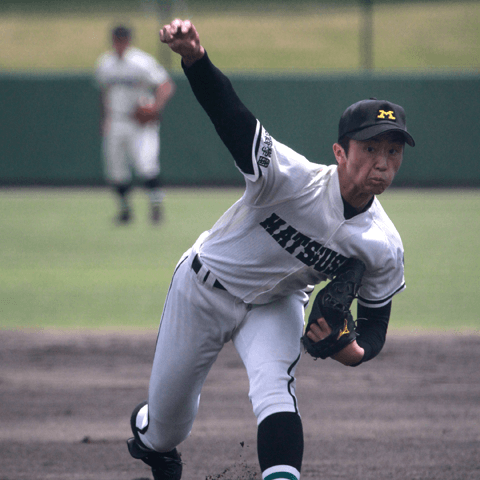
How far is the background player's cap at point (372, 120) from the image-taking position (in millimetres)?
2523

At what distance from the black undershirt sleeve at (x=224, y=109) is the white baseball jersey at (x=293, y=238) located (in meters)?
0.06

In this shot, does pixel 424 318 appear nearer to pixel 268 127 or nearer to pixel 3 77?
pixel 268 127

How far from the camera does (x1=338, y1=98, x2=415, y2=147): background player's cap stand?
99.3 inches

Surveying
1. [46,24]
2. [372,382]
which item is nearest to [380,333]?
[372,382]

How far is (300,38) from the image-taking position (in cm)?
2372

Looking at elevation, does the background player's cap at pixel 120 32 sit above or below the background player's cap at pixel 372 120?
below

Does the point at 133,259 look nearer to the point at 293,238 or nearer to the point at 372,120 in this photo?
the point at 293,238

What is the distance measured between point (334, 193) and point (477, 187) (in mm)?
13230

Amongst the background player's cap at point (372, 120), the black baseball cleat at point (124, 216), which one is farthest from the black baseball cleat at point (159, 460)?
the black baseball cleat at point (124, 216)

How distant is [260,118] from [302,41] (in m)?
9.78

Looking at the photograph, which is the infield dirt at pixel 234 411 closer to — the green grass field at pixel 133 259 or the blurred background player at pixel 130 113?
the green grass field at pixel 133 259

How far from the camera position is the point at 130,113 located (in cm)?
1108

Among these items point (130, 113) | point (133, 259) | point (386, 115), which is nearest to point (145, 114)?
point (130, 113)

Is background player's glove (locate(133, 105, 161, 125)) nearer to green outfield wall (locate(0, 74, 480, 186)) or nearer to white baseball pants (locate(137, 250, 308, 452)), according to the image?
green outfield wall (locate(0, 74, 480, 186))
